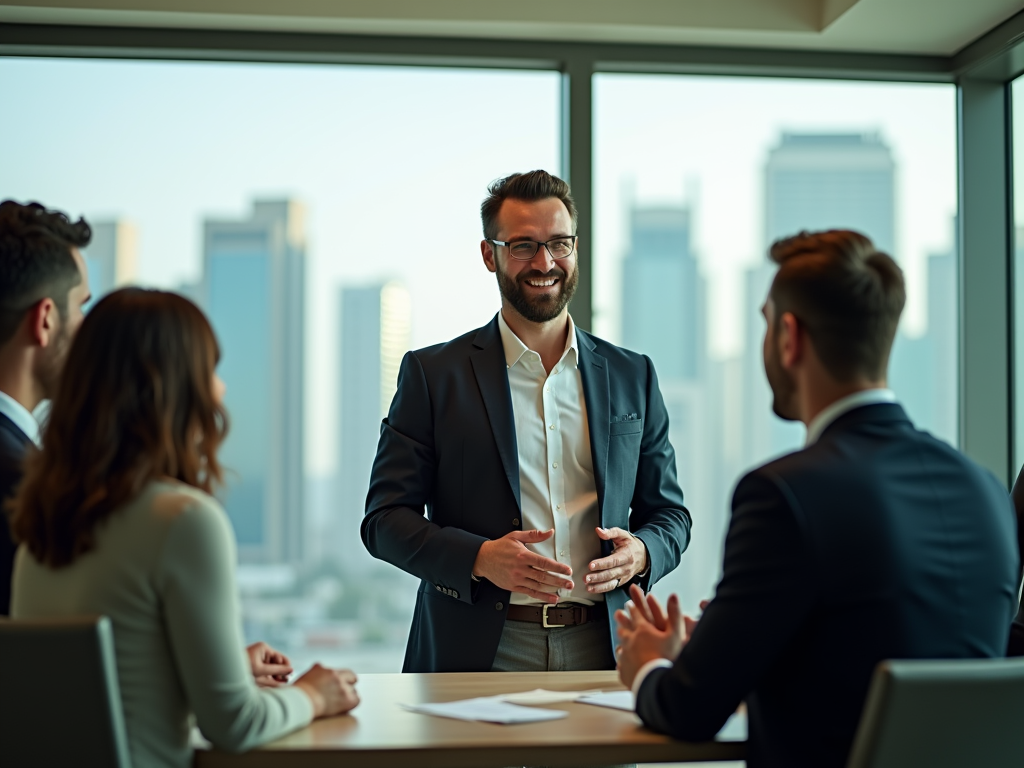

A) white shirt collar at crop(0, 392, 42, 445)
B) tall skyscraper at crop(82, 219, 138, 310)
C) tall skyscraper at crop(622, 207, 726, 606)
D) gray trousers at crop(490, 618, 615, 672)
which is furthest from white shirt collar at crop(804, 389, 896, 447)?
tall skyscraper at crop(82, 219, 138, 310)

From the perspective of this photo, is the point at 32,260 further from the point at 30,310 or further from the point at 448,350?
the point at 448,350

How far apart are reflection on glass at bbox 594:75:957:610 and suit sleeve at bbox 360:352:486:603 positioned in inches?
48.5

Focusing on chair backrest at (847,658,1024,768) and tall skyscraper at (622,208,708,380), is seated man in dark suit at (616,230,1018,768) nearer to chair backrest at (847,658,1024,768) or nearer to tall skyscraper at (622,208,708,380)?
chair backrest at (847,658,1024,768)

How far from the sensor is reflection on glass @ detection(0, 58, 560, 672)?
3.73 m

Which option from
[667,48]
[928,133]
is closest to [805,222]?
[928,133]

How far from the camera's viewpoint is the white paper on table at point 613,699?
6.31 ft

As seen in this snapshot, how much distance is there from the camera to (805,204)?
4023mm

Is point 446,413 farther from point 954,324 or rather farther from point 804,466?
point 954,324

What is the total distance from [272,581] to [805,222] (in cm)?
242

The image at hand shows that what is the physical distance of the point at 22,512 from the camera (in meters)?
1.56

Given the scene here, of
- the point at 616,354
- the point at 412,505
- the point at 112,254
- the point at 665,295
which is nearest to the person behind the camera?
the point at 412,505

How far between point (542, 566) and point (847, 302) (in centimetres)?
95

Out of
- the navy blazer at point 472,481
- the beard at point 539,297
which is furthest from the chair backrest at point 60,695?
the beard at point 539,297

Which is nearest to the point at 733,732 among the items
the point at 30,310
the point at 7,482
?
the point at 7,482
